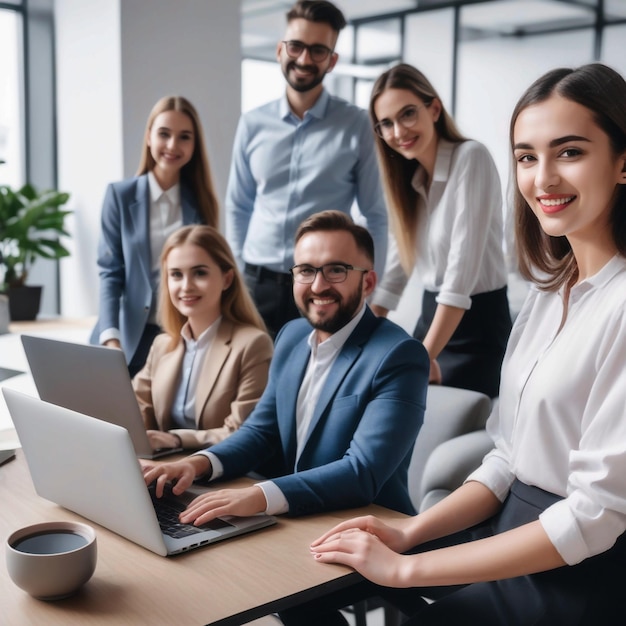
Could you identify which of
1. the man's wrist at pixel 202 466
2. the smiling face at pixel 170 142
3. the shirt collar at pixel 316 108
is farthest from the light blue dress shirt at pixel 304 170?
the man's wrist at pixel 202 466

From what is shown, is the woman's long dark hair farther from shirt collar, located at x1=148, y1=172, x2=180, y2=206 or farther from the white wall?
the white wall

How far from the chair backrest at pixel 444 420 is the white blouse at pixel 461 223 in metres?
0.26

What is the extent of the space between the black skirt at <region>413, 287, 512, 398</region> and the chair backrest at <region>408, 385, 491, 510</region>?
24 centimetres

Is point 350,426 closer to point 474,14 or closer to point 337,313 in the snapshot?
point 337,313

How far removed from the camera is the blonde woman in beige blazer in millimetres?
2160

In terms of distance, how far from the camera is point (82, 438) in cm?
128

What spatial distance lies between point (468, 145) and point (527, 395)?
1.22 metres

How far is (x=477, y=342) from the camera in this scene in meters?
2.55

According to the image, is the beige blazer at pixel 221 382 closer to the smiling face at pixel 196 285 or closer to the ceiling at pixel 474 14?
the smiling face at pixel 196 285

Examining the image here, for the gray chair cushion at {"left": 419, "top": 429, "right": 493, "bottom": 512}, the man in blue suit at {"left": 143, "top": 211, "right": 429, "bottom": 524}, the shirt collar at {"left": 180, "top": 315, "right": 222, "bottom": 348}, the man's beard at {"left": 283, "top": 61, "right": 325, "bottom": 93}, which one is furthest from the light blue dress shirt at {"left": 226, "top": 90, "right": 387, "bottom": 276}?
the man in blue suit at {"left": 143, "top": 211, "right": 429, "bottom": 524}

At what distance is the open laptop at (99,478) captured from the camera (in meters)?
1.23

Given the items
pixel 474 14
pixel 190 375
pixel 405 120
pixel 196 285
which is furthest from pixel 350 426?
pixel 474 14

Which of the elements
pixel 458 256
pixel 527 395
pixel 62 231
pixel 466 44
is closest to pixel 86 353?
pixel 527 395

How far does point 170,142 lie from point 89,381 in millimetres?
1367
